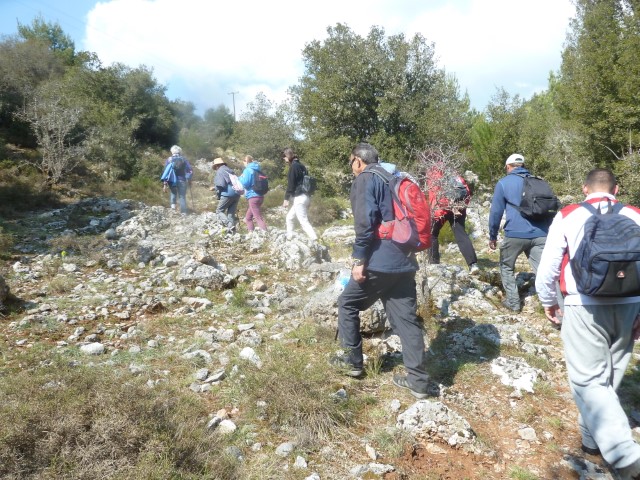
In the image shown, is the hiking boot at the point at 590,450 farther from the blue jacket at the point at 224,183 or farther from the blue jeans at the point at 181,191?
the blue jeans at the point at 181,191

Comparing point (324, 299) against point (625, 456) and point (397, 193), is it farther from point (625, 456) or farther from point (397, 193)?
point (625, 456)

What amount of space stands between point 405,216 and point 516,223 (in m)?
2.51

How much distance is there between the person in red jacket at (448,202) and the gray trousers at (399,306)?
219 centimetres

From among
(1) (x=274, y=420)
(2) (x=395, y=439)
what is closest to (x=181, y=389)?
(1) (x=274, y=420)

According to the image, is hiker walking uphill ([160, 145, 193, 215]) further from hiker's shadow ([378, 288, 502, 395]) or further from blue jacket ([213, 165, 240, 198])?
hiker's shadow ([378, 288, 502, 395])

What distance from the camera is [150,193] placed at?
16203 millimetres

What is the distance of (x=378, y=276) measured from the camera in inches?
127

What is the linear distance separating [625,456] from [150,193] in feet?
53.7

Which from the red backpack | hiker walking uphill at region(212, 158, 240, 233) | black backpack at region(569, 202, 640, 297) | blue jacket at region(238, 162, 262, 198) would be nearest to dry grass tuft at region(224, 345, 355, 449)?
the red backpack

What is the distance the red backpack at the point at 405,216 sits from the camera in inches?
125

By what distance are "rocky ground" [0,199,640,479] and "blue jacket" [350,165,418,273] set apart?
101cm

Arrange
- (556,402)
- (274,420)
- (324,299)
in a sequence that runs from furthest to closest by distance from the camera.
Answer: (324,299) < (556,402) < (274,420)

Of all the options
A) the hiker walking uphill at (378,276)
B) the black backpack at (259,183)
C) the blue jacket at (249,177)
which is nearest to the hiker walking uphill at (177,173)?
the blue jacket at (249,177)

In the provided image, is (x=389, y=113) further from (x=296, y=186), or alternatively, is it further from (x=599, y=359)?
(x=599, y=359)
